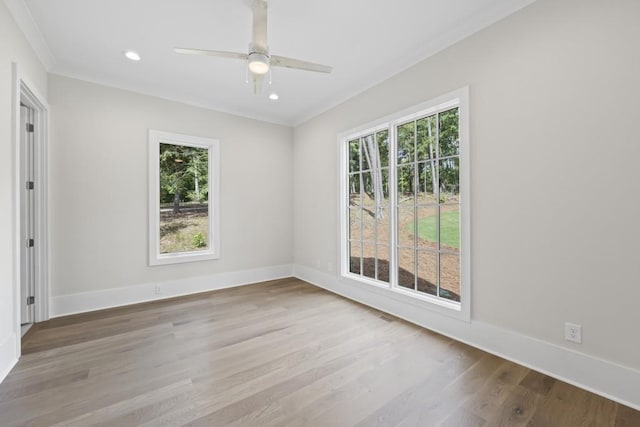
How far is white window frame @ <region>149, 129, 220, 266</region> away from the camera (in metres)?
3.73

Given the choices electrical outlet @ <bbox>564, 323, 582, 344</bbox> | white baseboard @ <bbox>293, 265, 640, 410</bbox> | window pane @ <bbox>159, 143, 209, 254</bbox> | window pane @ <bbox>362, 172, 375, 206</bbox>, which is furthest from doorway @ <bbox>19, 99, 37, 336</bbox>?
electrical outlet @ <bbox>564, 323, 582, 344</bbox>

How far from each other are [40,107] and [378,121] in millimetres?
3671

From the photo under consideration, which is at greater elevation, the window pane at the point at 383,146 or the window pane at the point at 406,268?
the window pane at the point at 383,146

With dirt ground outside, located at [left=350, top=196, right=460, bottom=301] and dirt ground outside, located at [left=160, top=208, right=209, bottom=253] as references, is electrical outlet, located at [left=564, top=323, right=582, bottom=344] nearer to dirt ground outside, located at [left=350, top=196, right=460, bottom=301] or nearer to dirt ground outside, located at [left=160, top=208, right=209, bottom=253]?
dirt ground outside, located at [left=350, top=196, right=460, bottom=301]

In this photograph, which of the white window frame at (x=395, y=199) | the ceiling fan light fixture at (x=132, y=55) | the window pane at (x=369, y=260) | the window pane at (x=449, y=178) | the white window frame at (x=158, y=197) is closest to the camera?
the white window frame at (x=395, y=199)

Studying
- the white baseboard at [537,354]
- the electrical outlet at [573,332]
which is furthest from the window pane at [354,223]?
the electrical outlet at [573,332]

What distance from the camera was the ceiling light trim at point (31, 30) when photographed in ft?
7.11

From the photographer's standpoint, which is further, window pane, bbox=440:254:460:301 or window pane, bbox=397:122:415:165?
window pane, bbox=397:122:415:165

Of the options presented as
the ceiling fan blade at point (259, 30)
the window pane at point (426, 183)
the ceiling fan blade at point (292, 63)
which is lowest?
the window pane at point (426, 183)

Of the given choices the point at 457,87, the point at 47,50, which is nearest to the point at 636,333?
the point at 457,87

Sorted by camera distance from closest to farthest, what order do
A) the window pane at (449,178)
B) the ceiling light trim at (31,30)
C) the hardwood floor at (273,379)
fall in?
the hardwood floor at (273,379)
the ceiling light trim at (31,30)
the window pane at (449,178)

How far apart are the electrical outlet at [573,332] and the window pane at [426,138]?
1761 millimetres

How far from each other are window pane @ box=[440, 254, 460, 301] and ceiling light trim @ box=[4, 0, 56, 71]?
4.23 meters

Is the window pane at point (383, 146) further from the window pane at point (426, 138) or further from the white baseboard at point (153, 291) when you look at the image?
the white baseboard at point (153, 291)
